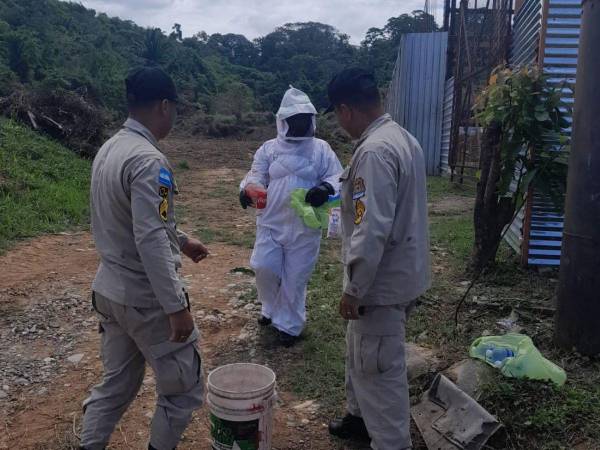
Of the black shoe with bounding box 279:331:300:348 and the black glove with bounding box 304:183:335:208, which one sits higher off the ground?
the black glove with bounding box 304:183:335:208

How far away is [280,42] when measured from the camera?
67.4 m

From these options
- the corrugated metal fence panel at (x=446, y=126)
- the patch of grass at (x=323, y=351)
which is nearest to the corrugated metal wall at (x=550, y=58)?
the patch of grass at (x=323, y=351)

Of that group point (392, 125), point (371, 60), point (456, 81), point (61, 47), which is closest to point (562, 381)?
point (392, 125)

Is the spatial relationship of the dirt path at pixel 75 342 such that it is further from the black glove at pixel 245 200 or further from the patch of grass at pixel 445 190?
the patch of grass at pixel 445 190

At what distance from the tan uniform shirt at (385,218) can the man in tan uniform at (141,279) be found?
759mm

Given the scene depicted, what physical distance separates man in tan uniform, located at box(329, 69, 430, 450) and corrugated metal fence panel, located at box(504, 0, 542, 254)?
3.57 meters

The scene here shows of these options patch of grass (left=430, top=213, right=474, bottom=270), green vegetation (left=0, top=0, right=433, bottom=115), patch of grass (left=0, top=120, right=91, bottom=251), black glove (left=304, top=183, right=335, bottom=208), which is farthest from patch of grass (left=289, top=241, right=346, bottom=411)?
green vegetation (left=0, top=0, right=433, bottom=115)

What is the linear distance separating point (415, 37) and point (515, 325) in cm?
1204

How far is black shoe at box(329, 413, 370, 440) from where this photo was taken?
9.52 feet

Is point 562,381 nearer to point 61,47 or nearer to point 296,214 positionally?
point 296,214

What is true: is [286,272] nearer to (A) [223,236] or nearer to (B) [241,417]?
(B) [241,417]

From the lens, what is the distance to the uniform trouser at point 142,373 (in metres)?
2.25

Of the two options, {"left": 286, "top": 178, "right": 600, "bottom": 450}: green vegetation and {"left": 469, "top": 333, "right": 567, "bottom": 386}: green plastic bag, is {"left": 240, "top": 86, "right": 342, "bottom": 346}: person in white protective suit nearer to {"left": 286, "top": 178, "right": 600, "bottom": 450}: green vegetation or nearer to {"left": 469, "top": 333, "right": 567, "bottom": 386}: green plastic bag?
{"left": 286, "top": 178, "right": 600, "bottom": 450}: green vegetation

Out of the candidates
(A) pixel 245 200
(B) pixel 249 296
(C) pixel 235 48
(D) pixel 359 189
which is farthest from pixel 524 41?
(C) pixel 235 48
